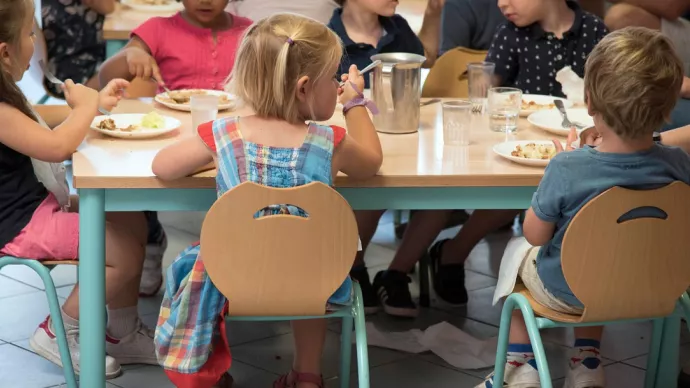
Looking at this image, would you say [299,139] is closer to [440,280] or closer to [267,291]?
[267,291]

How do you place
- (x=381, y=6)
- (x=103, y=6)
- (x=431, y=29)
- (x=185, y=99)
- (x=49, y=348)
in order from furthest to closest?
(x=103, y=6)
(x=431, y=29)
(x=381, y=6)
(x=185, y=99)
(x=49, y=348)

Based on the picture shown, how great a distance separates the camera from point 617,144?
1.84 meters

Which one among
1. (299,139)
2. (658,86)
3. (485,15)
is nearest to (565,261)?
(658,86)

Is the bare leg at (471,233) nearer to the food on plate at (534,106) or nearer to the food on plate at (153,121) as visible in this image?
the food on plate at (534,106)

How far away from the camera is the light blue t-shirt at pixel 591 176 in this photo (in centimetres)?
181

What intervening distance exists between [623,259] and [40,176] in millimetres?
1288

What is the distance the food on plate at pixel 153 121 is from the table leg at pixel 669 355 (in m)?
1.22

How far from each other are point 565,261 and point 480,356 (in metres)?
0.86

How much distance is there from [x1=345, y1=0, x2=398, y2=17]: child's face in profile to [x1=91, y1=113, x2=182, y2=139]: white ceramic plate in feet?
2.88

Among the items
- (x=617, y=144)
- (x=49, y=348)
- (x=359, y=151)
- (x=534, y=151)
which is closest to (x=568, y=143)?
(x=534, y=151)

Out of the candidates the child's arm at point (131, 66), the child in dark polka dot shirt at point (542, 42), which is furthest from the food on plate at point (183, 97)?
the child in dark polka dot shirt at point (542, 42)

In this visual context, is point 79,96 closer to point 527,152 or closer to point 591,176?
point 527,152

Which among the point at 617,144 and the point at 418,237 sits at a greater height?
the point at 617,144

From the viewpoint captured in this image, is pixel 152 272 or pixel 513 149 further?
pixel 152 272
